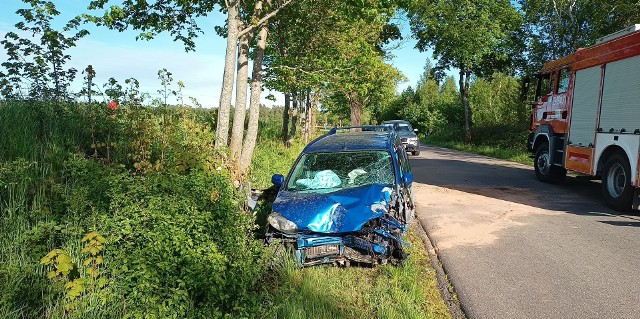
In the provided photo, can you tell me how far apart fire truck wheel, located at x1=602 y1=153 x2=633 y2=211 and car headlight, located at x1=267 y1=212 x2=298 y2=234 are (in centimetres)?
686

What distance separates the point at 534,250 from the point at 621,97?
4950mm

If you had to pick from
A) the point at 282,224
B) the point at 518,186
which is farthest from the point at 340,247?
the point at 518,186

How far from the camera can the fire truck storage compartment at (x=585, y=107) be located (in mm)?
9570

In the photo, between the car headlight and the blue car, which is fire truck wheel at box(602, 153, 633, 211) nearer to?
the blue car

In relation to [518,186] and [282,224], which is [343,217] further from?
[518,186]

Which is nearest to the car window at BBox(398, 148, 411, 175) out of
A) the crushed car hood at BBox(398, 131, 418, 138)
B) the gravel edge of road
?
the gravel edge of road

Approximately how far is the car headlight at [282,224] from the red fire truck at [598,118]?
6695mm

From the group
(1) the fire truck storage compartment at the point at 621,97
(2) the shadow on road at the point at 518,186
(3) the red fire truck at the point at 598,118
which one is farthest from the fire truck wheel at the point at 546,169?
(1) the fire truck storage compartment at the point at 621,97

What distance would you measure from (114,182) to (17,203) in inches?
37.5

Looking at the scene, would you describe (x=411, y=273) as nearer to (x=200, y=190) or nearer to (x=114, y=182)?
(x=200, y=190)

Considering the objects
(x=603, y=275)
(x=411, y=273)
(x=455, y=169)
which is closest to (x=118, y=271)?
(x=411, y=273)

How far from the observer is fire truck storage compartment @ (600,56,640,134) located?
26.7ft

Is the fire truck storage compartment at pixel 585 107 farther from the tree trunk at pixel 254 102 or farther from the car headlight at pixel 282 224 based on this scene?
the car headlight at pixel 282 224

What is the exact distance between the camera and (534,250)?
579cm
